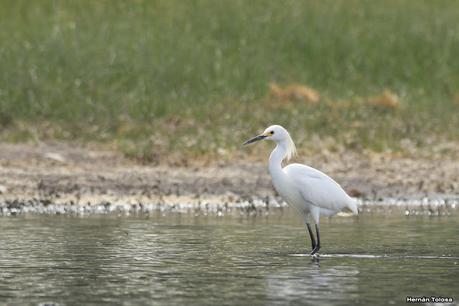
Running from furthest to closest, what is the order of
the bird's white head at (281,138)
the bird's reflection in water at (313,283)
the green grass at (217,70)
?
the green grass at (217,70) → the bird's white head at (281,138) → the bird's reflection in water at (313,283)

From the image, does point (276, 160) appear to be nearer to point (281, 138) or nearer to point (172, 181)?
point (281, 138)

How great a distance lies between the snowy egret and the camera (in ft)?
50.4

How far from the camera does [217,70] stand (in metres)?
32.6

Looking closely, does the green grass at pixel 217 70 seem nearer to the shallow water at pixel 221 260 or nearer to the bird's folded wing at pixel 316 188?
the shallow water at pixel 221 260

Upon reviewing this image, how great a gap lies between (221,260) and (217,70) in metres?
19.1

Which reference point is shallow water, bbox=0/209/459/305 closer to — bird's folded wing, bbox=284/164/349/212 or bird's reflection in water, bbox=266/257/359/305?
bird's reflection in water, bbox=266/257/359/305

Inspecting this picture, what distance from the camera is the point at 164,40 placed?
34.4 metres

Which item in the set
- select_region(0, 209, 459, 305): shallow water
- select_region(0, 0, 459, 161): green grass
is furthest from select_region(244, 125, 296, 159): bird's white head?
select_region(0, 0, 459, 161): green grass

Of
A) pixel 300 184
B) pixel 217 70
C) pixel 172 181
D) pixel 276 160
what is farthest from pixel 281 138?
pixel 217 70

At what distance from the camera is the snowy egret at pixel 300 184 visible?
50.4ft

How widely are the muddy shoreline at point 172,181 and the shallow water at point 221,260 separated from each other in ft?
6.29

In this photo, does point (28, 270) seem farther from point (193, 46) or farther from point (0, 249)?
point (193, 46)

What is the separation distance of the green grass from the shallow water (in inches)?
278

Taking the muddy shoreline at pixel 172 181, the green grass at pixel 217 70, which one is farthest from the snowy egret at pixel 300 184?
the green grass at pixel 217 70
